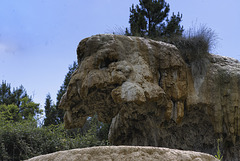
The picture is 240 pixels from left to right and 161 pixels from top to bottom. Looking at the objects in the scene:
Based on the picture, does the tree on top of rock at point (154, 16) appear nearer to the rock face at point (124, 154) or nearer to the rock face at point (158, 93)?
the rock face at point (158, 93)

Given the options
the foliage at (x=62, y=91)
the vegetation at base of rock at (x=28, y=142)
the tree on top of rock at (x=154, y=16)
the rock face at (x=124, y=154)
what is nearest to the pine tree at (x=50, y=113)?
the foliage at (x=62, y=91)

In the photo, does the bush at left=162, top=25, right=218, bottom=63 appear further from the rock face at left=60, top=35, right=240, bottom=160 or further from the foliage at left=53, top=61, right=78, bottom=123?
the foliage at left=53, top=61, right=78, bottom=123

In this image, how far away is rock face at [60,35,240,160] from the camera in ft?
19.1

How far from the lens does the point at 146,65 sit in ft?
19.9

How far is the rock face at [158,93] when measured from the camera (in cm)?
581

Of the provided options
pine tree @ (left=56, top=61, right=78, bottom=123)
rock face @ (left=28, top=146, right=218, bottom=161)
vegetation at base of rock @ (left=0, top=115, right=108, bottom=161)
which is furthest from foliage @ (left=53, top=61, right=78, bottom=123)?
rock face @ (left=28, top=146, right=218, bottom=161)

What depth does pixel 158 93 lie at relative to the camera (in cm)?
589

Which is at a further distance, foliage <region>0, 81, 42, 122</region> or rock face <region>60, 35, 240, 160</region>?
foliage <region>0, 81, 42, 122</region>

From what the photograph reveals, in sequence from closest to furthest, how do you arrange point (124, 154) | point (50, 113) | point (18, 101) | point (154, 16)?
point (124, 154) → point (154, 16) → point (50, 113) → point (18, 101)

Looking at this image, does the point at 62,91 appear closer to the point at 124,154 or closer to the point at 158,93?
the point at 158,93

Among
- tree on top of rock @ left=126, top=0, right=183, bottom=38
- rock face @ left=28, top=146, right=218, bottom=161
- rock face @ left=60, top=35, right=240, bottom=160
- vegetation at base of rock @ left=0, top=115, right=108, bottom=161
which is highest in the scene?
tree on top of rock @ left=126, top=0, right=183, bottom=38

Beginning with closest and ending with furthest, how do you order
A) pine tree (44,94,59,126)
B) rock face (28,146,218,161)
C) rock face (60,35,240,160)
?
1. rock face (28,146,218,161)
2. rock face (60,35,240,160)
3. pine tree (44,94,59,126)

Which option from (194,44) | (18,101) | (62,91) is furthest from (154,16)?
(18,101)

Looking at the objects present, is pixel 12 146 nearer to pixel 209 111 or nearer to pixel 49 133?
pixel 49 133
